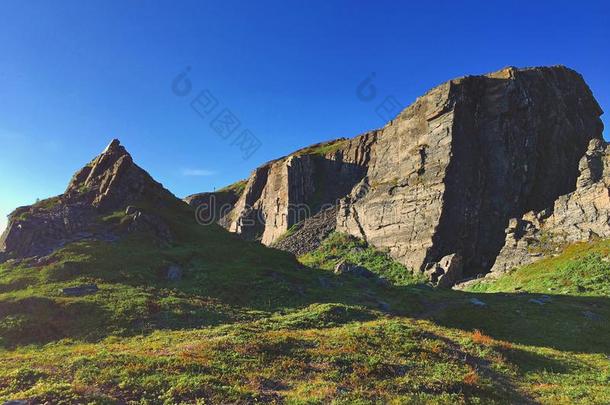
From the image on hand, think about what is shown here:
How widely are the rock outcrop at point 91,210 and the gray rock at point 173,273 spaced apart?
9179 mm

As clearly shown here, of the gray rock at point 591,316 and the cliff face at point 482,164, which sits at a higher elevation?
the cliff face at point 482,164

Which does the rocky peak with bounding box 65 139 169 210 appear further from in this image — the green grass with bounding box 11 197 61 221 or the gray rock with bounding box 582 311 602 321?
the gray rock with bounding box 582 311 602 321

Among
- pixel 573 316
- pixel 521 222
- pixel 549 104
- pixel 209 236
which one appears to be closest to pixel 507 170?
pixel 521 222

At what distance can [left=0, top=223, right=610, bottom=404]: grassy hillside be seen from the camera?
17719 millimetres

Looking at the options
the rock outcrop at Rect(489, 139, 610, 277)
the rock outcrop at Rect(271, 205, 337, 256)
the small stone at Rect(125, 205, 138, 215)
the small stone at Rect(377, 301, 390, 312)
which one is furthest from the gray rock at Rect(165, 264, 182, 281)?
the rock outcrop at Rect(489, 139, 610, 277)

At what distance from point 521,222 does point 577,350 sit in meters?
37.0

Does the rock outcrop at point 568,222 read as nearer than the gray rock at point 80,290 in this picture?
No

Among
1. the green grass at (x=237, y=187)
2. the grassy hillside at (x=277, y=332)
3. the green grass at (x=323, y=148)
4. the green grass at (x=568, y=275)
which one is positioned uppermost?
the green grass at (x=323, y=148)

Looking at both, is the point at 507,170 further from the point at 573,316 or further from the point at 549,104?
the point at 573,316

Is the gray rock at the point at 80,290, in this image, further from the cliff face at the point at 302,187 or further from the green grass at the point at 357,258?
the cliff face at the point at 302,187

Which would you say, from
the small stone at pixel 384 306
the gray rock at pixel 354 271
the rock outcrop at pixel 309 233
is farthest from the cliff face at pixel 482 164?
the small stone at pixel 384 306

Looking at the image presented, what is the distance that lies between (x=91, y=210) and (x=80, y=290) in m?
20.3

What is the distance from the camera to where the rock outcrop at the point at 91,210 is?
150 feet

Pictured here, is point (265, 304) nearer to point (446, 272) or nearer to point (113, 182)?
point (446, 272)
